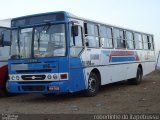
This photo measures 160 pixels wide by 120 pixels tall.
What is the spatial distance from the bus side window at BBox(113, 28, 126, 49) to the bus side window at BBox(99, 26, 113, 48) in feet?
1.88

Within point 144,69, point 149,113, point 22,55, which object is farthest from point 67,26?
point 144,69

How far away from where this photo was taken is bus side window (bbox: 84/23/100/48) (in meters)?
14.5

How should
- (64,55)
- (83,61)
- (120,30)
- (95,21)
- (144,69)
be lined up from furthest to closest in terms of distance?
(144,69) < (120,30) < (95,21) < (83,61) < (64,55)

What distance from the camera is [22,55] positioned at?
13.5m

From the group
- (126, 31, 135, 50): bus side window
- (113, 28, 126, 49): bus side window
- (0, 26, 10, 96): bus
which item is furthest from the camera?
(126, 31, 135, 50): bus side window

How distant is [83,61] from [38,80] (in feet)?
5.97

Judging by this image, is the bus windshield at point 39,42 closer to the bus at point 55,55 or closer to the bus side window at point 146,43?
the bus at point 55,55

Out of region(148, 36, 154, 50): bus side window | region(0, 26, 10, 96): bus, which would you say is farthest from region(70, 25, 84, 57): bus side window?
region(148, 36, 154, 50): bus side window

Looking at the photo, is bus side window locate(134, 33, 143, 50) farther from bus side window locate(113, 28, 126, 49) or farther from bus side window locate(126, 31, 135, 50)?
bus side window locate(113, 28, 126, 49)

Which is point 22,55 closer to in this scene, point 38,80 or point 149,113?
point 38,80

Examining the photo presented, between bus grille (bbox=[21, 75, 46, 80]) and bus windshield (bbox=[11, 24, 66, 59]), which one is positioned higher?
bus windshield (bbox=[11, 24, 66, 59])

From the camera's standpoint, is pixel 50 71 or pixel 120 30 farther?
pixel 120 30

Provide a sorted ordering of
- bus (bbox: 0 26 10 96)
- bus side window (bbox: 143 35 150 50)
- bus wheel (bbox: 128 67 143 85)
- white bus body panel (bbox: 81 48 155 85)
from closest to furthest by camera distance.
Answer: white bus body panel (bbox: 81 48 155 85) < bus (bbox: 0 26 10 96) < bus wheel (bbox: 128 67 143 85) < bus side window (bbox: 143 35 150 50)

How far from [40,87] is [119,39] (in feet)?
19.9
